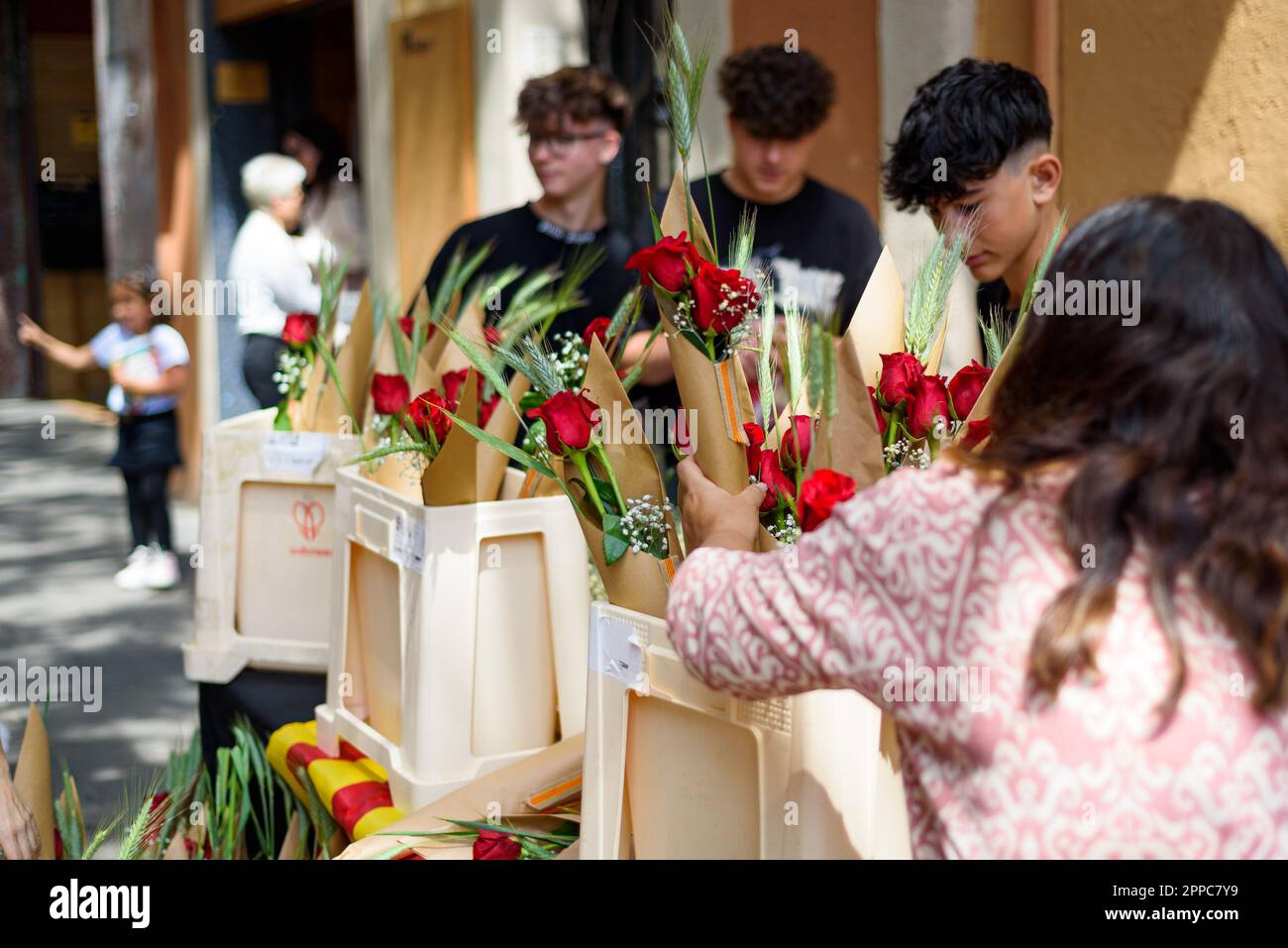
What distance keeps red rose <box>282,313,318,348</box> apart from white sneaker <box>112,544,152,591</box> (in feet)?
12.6

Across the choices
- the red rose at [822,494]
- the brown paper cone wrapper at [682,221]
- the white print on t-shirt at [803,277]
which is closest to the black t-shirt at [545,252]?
the white print on t-shirt at [803,277]

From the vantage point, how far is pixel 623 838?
1604 millimetres

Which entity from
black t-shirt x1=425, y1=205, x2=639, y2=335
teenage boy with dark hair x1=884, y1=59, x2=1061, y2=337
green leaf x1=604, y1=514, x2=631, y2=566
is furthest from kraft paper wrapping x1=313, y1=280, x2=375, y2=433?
green leaf x1=604, y1=514, x2=631, y2=566

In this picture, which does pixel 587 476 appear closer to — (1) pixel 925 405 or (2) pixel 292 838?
(1) pixel 925 405

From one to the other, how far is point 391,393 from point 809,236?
1361 mm

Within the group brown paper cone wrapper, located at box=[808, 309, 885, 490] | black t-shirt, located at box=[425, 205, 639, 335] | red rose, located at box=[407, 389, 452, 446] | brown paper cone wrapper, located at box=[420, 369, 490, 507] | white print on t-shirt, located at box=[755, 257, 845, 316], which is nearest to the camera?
Answer: brown paper cone wrapper, located at box=[808, 309, 885, 490]

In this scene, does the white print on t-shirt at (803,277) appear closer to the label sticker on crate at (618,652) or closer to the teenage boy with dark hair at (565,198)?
the teenage boy with dark hair at (565,198)

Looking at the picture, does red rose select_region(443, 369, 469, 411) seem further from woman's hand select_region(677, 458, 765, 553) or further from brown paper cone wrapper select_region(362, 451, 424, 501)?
woman's hand select_region(677, 458, 765, 553)

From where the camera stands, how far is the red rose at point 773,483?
151 centimetres

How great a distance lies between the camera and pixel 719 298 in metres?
1.51

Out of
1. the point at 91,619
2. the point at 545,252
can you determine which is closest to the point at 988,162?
the point at 545,252

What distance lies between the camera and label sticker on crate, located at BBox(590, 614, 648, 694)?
154 centimetres

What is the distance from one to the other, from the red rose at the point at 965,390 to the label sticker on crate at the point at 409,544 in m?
0.78
